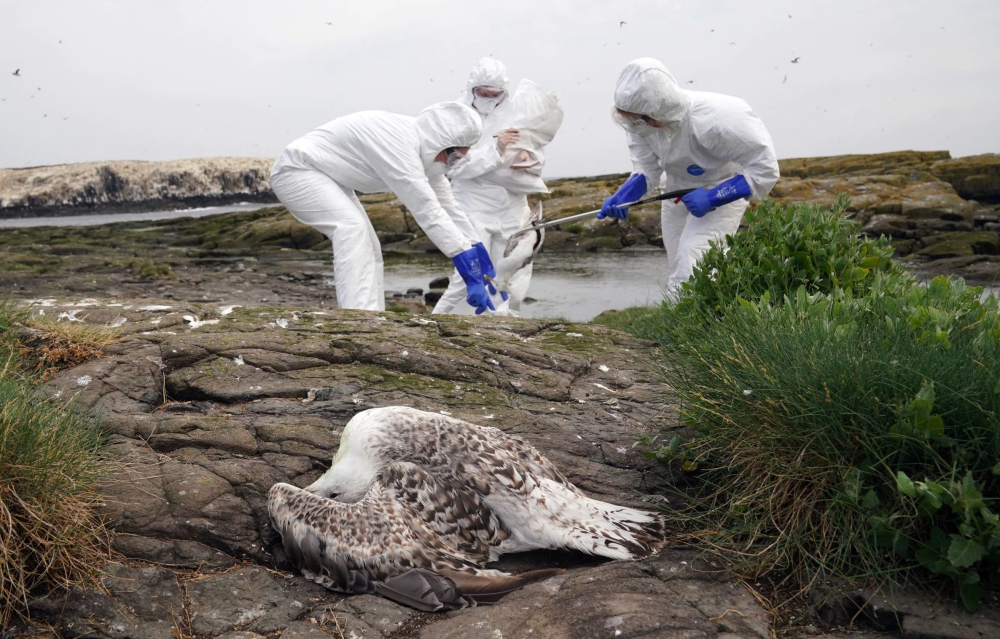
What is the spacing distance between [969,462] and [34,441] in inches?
153

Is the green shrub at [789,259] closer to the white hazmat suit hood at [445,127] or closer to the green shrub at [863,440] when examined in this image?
the green shrub at [863,440]

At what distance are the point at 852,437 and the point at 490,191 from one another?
9.30 meters

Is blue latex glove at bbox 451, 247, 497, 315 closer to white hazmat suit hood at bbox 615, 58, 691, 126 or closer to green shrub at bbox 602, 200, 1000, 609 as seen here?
white hazmat suit hood at bbox 615, 58, 691, 126

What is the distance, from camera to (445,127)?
8.53 m

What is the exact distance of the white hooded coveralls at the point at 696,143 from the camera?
7574 millimetres

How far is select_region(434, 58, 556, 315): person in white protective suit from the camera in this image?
11.8 m

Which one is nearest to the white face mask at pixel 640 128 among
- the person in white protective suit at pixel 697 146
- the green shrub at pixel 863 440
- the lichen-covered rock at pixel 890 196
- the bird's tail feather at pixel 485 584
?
the person in white protective suit at pixel 697 146

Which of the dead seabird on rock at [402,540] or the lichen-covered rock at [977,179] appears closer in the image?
the dead seabird on rock at [402,540]

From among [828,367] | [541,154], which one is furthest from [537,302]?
[828,367]

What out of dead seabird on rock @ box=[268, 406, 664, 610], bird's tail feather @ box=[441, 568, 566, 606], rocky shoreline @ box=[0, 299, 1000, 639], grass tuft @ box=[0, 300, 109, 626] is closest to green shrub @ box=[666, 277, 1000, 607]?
rocky shoreline @ box=[0, 299, 1000, 639]

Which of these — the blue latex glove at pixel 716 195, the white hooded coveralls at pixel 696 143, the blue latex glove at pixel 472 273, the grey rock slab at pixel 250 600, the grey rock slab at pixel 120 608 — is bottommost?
the grey rock slab at pixel 250 600

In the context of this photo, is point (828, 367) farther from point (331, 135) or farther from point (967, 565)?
point (331, 135)

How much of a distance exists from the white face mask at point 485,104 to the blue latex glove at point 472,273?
383 centimetres

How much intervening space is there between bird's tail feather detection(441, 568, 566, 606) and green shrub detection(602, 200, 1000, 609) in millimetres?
869
